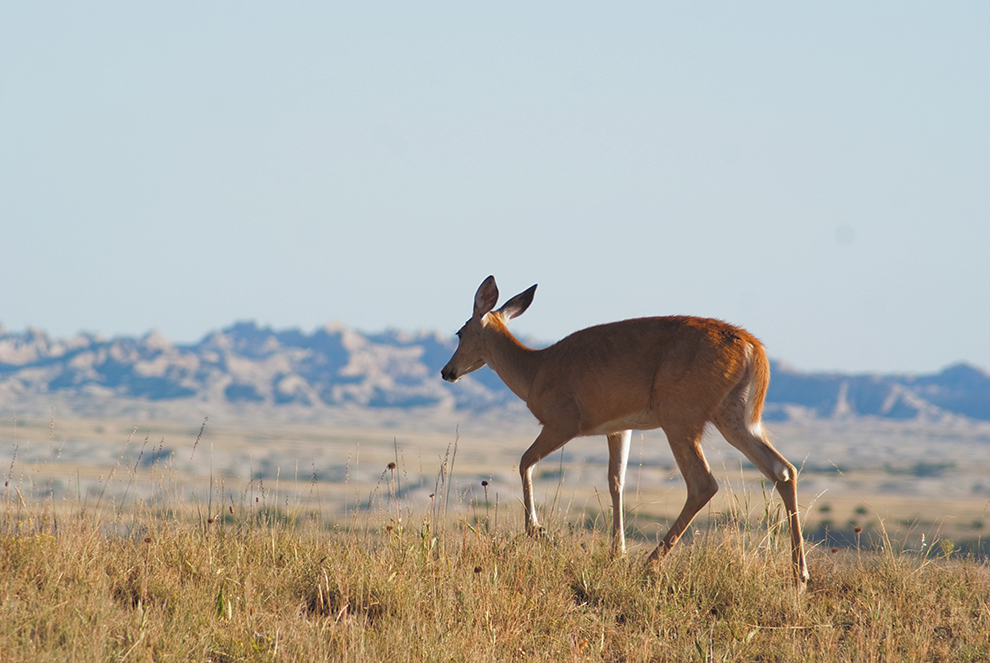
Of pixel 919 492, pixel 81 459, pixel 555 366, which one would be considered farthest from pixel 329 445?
pixel 555 366

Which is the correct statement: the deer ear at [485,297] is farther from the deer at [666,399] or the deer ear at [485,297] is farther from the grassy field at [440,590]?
the grassy field at [440,590]

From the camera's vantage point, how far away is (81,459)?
132m

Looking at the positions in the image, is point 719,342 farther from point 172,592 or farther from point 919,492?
point 919,492

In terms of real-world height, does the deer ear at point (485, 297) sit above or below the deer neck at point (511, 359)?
above

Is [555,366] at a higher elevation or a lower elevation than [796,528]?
higher

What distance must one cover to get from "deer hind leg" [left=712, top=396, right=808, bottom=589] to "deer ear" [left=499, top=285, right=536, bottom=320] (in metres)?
2.70

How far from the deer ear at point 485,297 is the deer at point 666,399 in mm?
1158

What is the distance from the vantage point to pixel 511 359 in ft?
30.2

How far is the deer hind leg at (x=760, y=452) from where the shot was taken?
7297 mm

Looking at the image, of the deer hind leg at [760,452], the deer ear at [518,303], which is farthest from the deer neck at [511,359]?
the deer hind leg at [760,452]

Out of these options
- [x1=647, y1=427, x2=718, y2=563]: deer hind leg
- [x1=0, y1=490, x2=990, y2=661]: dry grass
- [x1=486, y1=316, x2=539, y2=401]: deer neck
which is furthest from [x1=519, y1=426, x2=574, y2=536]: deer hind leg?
[x1=647, y1=427, x2=718, y2=563]: deer hind leg

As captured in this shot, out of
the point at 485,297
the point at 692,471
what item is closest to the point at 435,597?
the point at 692,471

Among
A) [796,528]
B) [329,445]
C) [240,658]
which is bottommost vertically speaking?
[329,445]

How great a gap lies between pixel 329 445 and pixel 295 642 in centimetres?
18636
